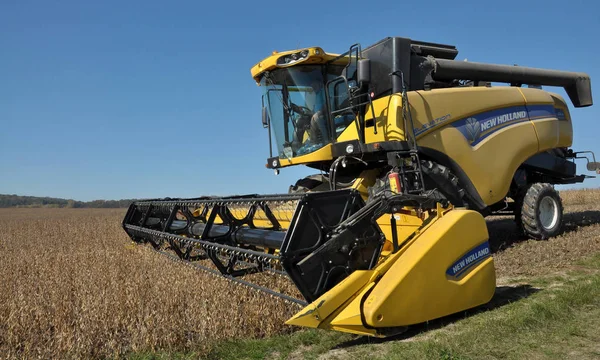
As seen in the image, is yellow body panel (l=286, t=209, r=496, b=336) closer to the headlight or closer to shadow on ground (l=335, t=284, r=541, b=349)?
shadow on ground (l=335, t=284, r=541, b=349)

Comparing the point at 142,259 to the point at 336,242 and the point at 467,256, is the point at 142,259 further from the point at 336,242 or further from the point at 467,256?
the point at 467,256

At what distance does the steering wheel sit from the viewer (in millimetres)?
5802

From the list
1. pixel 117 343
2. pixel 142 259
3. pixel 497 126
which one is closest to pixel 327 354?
pixel 117 343

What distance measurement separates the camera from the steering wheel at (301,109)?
5802 millimetres

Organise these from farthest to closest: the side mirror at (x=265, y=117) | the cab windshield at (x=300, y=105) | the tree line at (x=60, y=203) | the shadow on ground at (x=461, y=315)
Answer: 1. the tree line at (x=60, y=203)
2. the side mirror at (x=265, y=117)
3. the cab windshield at (x=300, y=105)
4. the shadow on ground at (x=461, y=315)

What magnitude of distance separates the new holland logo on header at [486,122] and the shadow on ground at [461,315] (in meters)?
2.07

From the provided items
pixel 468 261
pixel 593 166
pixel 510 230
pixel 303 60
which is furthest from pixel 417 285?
pixel 593 166

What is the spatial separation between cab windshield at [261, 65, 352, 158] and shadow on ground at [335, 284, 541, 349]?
2.58 metres

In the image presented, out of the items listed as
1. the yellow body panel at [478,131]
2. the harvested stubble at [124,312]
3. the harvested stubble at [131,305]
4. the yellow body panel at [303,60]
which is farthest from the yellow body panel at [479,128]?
the harvested stubble at [124,312]

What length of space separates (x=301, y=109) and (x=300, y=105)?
0.05m

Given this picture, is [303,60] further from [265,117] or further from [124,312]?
[124,312]

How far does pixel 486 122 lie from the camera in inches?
235

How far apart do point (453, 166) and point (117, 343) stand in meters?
4.13

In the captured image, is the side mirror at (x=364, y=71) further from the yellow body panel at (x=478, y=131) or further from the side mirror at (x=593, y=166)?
the side mirror at (x=593, y=166)
